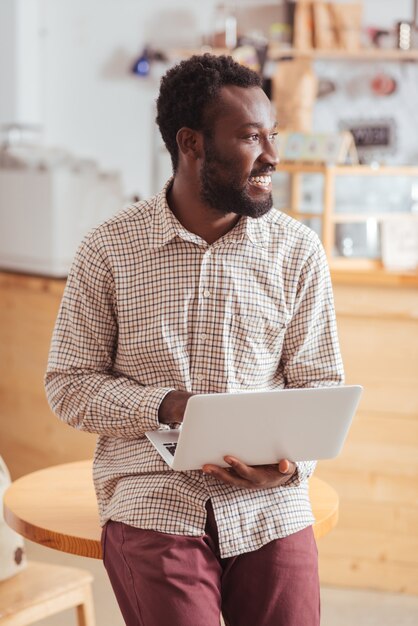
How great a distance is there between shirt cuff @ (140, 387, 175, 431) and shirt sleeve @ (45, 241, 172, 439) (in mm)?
33

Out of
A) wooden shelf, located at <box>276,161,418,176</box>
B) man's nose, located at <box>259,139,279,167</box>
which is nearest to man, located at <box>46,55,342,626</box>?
man's nose, located at <box>259,139,279,167</box>

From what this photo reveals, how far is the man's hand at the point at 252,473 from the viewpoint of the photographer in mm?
1613

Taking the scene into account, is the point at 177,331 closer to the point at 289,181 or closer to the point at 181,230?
the point at 181,230

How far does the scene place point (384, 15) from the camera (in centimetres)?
491

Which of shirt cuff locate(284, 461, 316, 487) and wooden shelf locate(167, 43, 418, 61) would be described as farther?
wooden shelf locate(167, 43, 418, 61)

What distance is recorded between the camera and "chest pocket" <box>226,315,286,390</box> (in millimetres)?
1750

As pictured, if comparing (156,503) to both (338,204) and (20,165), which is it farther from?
(338,204)

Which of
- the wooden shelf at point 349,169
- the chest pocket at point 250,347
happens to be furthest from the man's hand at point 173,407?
the wooden shelf at point 349,169

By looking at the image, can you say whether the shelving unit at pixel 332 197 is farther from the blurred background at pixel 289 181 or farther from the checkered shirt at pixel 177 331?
the checkered shirt at pixel 177 331

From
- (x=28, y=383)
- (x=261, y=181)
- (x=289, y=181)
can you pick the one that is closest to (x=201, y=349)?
(x=261, y=181)

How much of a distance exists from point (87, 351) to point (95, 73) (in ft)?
12.5

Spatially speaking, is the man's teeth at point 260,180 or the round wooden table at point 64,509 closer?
the man's teeth at point 260,180

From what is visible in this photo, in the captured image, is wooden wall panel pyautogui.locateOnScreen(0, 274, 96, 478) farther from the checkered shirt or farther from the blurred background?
the checkered shirt

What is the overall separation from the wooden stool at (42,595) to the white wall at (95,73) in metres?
3.25
